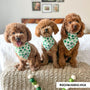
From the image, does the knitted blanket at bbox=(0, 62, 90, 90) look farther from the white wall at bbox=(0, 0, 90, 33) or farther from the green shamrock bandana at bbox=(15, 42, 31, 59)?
the white wall at bbox=(0, 0, 90, 33)

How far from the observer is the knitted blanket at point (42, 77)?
930mm

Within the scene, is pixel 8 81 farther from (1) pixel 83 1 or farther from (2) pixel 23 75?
(1) pixel 83 1

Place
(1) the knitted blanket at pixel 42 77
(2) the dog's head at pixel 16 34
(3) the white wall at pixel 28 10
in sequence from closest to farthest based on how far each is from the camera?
(2) the dog's head at pixel 16 34 < (1) the knitted blanket at pixel 42 77 < (3) the white wall at pixel 28 10

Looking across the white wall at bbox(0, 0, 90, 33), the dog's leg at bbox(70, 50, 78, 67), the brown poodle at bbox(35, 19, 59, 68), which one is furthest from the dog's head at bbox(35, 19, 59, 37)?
the white wall at bbox(0, 0, 90, 33)

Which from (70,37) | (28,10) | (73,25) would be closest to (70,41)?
(70,37)

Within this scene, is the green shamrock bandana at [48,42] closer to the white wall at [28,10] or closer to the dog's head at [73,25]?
the dog's head at [73,25]

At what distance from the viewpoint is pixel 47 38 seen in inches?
37.4

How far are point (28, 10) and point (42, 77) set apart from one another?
212 centimetres

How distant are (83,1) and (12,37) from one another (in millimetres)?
2383

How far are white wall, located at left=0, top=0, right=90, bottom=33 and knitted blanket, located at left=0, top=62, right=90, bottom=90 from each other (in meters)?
2.01

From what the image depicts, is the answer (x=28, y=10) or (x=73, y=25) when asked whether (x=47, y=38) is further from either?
(x=28, y=10)

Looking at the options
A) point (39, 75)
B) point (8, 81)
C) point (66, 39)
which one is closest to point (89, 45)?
point (66, 39)

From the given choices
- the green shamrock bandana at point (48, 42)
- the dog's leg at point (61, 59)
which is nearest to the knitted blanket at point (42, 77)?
the dog's leg at point (61, 59)

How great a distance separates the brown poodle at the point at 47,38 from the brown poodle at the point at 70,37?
0.19ft
